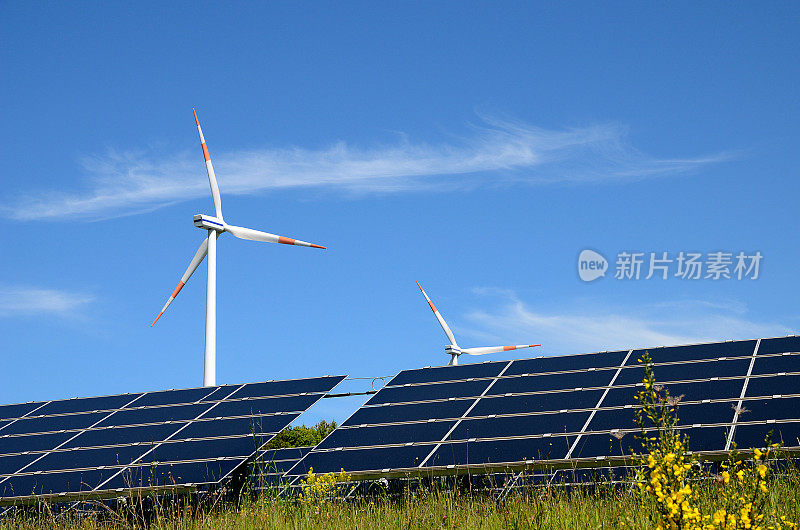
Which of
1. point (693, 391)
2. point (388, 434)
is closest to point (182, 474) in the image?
point (388, 434)

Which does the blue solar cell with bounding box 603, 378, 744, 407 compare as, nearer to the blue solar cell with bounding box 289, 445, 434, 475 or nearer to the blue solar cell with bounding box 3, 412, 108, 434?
the blue solar cell with bounding box 289, 445, 434, 475

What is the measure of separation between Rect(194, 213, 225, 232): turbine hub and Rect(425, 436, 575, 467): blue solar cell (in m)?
24.6

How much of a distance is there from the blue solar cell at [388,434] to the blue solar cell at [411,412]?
1.62ft

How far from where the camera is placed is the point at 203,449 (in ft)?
70.4

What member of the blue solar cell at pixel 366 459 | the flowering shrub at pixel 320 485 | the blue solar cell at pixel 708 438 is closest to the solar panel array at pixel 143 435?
the blue solar cell at pixel 366 459

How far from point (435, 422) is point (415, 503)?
516cm

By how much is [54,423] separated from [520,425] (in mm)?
16552

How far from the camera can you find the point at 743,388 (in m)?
19.4

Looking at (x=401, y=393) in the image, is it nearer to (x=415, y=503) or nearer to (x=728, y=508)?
(x=415, y=503)

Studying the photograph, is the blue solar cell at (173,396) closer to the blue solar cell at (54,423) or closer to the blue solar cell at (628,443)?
the blue solar cell at (54,423)

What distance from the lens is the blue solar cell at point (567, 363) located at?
76.4 feet

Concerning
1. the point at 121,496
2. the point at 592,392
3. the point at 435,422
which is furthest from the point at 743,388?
the point at 121,496

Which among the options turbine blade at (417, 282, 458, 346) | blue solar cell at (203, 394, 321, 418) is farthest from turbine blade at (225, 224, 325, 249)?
blue solar cell at (203, 394, 321, 418)

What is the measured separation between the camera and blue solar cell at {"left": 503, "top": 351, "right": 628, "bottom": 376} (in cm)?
2330
